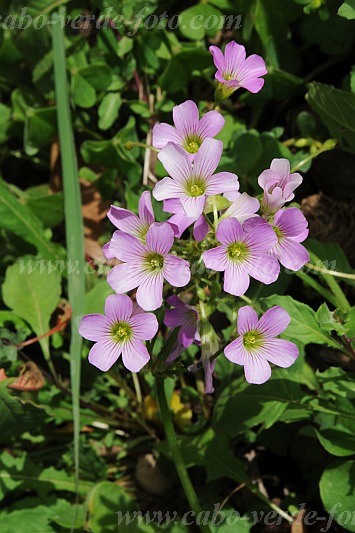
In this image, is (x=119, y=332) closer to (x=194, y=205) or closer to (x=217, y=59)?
(x=194, y=205)

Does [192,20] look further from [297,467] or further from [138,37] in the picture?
[297,467]

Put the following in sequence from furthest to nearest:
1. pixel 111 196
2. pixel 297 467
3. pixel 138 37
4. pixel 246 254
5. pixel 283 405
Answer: pixel 111 196
pixel 138 37
pixel 297 467
pixel 283 405
pixel 246 254

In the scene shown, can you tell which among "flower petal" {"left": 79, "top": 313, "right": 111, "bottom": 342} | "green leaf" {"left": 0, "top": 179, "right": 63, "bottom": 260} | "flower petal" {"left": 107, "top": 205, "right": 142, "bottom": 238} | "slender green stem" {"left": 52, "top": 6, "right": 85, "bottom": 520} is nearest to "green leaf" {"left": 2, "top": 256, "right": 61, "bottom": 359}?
"green leaf" {"left": 0, "top": 179, "right": 63, "bottom": 260}

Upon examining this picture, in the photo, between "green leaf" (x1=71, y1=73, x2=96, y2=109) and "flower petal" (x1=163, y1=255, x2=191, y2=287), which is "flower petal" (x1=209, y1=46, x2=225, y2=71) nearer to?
"flower petal" (x1=163, y1=255, x2=191, y2=287)

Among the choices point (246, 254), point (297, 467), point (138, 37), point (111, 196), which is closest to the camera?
point (246, 254)

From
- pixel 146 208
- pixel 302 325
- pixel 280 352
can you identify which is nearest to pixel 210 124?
pixel 146 208

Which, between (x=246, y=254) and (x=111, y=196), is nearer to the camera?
(x=246, y=254)

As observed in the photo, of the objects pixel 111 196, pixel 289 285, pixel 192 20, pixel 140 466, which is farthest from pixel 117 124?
pixel 140 466
